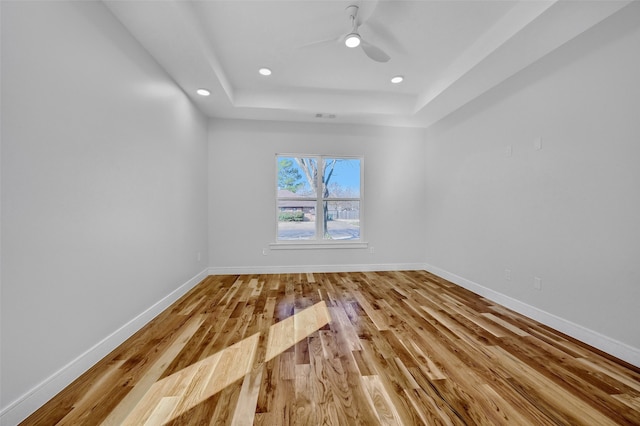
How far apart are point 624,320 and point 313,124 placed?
165 inches

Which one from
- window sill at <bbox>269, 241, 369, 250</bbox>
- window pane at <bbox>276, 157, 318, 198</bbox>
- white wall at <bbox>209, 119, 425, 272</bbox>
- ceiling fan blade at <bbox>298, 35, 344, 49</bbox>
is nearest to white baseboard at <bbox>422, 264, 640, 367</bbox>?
white wall at <bbox>209, 119, 425, 272</bbox>

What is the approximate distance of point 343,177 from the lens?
4.66 m

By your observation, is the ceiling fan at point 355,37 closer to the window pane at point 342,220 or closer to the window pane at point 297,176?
the window pane at point 297,176

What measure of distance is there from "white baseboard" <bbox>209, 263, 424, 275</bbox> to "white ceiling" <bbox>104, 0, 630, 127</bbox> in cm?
251

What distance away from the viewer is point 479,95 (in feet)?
11.1

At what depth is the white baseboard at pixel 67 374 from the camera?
127 cm

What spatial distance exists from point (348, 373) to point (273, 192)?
3.22m

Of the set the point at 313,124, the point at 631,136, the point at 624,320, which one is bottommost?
the point at 624,320

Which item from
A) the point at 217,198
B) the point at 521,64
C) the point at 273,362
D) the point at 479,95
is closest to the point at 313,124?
the point at 217,198

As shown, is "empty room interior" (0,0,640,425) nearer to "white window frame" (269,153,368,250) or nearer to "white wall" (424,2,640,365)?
"white wall" (424,2,640,365)

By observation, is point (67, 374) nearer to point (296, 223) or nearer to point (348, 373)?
point (348, 373)

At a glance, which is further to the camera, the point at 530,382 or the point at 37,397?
the point at 530,382

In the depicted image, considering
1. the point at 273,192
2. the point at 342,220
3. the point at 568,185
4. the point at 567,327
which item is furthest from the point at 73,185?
the point at 567,327

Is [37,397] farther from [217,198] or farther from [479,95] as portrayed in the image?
[479,95]
